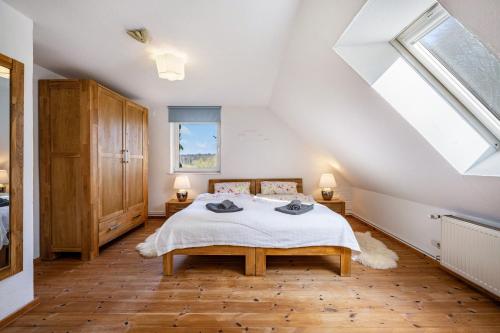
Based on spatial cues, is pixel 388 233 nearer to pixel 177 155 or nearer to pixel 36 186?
pixel 177 155

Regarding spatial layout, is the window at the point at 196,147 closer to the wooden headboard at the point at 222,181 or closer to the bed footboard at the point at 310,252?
the wooden headboard at the point at 222,181

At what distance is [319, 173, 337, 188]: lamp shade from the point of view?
3.96 metres

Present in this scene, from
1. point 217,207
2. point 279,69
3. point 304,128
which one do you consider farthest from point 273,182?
point 279,69

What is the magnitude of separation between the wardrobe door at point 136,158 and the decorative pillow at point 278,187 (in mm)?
2036

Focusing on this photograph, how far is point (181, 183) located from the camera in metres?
3.88

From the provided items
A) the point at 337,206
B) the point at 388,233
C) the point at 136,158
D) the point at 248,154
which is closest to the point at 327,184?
the point at 337,206

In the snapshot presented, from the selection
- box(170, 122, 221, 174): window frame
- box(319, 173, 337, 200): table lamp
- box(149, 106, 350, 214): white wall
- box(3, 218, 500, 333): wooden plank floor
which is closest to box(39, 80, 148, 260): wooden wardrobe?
box(3, 218, 500, 333): wooden plank floor

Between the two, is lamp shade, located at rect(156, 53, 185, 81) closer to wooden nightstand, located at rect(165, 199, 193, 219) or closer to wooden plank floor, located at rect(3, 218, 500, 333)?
wooden plank floor, located at rect(3, 218, 500, 333)

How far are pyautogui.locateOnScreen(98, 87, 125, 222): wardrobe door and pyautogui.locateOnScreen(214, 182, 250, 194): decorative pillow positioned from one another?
4.91 ft

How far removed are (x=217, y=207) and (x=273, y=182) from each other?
1.76 m

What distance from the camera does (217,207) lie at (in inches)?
99.4

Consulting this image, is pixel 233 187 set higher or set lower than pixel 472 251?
higher

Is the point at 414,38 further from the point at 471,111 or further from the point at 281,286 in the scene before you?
the point at 281,286

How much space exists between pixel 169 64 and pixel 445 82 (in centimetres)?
232
